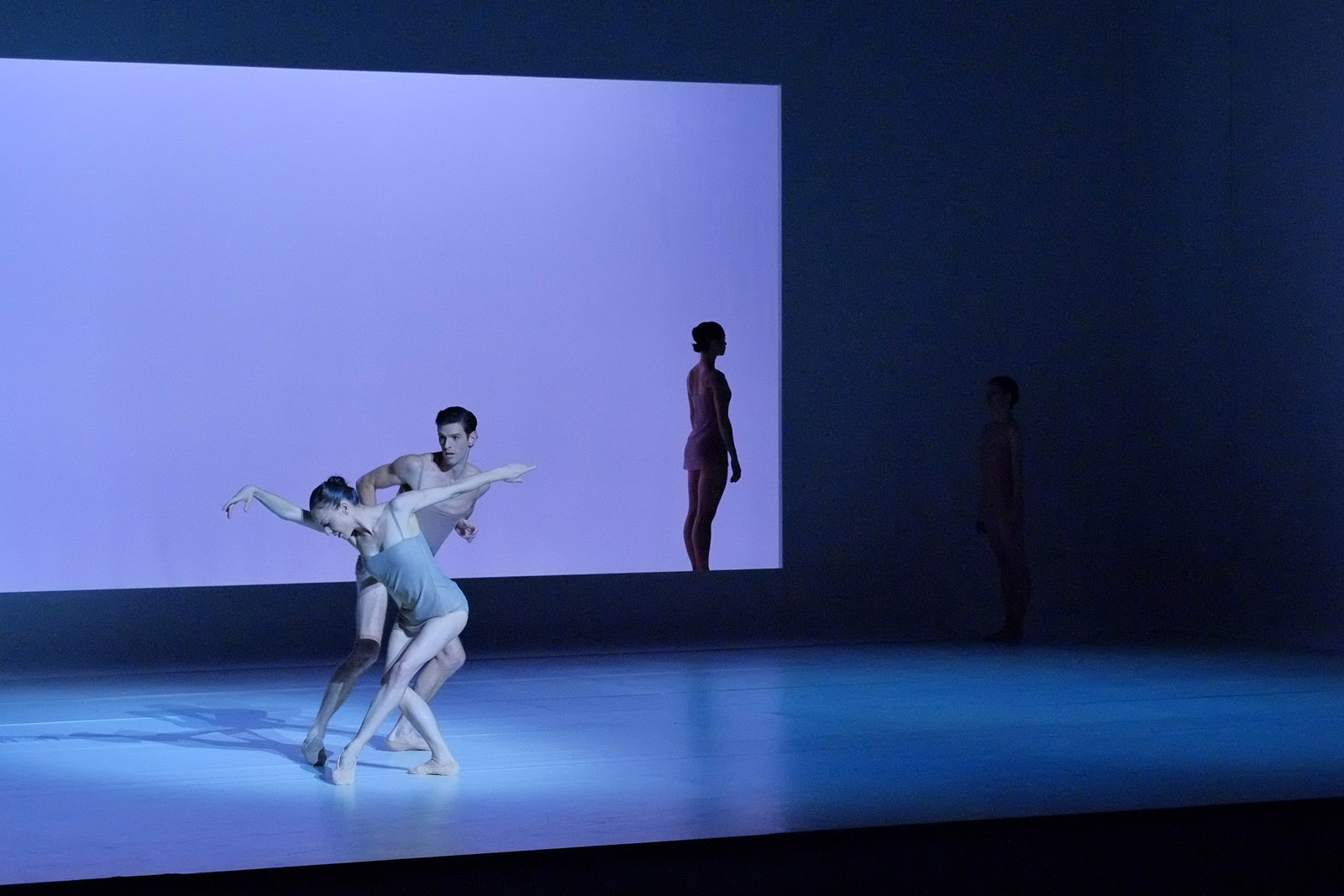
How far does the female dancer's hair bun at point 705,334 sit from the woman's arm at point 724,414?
0.21 m

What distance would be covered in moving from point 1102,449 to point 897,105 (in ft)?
8.40

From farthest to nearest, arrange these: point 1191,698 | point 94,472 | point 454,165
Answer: point 454,165 → point 94,472 → point 1191,698

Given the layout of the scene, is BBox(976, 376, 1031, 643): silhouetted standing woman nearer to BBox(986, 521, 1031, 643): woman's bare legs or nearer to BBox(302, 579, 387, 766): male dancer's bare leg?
BBox(986, 521, 1031, 643): woman's bare legs

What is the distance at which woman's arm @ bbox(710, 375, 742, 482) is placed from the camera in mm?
10367

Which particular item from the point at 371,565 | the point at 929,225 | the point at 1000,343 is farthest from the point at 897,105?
the point at 371,565

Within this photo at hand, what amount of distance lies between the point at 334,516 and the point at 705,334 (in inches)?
197

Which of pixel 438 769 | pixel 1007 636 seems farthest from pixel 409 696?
pixel 1007 636

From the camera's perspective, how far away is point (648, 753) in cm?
664

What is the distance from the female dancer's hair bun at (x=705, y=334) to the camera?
34.5ft

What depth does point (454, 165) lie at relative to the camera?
33.9 feet

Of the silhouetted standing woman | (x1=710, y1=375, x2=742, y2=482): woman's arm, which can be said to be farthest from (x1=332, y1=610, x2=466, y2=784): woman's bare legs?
the silhouetted standing woman

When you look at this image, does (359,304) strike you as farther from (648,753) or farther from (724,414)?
(648,753)

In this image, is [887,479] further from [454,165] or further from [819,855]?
[819,855]

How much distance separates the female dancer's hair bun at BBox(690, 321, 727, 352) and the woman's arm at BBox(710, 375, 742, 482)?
21 cm
